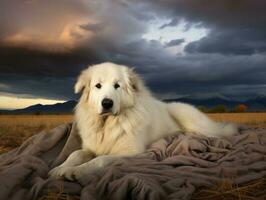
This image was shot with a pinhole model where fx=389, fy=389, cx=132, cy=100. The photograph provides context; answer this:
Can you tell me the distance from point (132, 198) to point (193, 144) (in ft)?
7.21

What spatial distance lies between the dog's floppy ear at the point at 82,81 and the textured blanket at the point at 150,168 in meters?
0.95

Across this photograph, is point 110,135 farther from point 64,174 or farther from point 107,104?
point 64,174

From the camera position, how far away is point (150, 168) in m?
5.00

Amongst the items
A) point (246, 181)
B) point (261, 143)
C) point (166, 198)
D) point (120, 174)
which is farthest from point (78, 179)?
point (261, 143)

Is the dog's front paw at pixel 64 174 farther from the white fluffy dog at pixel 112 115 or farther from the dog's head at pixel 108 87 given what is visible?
the dog's head at pixel 108 87

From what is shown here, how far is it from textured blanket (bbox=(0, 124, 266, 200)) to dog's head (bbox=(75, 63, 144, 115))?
0.84m

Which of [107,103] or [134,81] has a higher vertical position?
[134,81]

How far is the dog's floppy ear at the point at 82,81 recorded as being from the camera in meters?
6.13

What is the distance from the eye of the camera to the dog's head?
222 inches

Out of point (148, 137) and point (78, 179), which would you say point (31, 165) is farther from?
point (148, 137)

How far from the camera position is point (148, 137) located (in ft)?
21.3

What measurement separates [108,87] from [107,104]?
303 millimetres

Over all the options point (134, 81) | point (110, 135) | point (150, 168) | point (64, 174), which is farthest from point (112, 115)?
point (64, 174)

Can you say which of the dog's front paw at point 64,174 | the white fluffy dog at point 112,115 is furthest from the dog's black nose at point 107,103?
the dog's front paw at point 64,174
